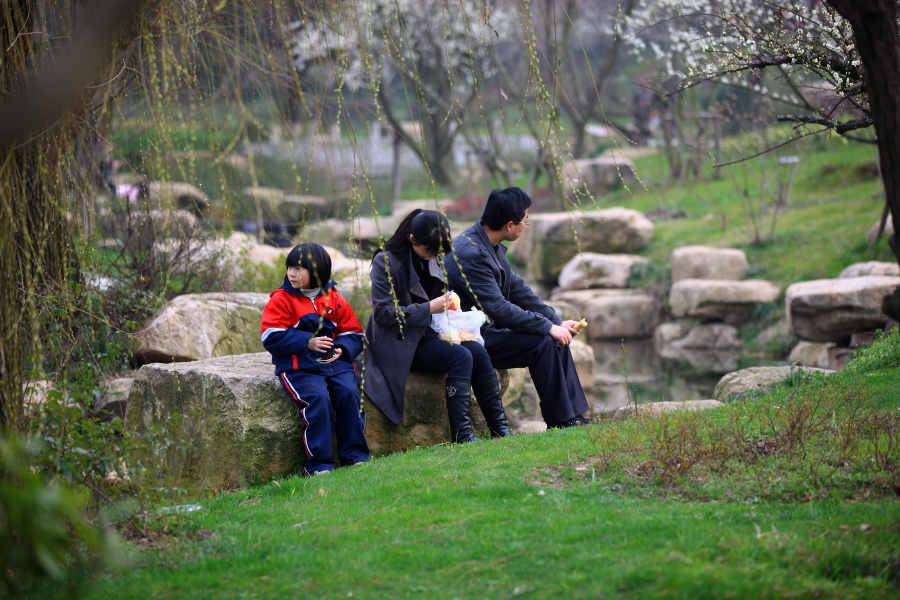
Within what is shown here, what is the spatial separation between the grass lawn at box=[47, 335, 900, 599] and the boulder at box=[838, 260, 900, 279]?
7090mm

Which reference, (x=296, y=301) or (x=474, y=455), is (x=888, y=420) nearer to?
(x=474, y=455)

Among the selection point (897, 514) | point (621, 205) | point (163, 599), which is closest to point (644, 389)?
point (897, 514)

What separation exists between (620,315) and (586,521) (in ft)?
38.6

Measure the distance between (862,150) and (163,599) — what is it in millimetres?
20074

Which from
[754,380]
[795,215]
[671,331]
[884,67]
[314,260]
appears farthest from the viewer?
[795,215]

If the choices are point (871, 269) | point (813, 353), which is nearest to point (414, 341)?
point (813, 353)

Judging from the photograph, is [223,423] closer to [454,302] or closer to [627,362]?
[454,302]

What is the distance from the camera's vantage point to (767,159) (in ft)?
59.9

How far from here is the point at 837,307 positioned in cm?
1068

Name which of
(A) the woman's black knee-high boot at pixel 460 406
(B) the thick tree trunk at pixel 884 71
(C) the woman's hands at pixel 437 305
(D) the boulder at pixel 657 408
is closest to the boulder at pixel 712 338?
(D) the boulder at pixel 657 408

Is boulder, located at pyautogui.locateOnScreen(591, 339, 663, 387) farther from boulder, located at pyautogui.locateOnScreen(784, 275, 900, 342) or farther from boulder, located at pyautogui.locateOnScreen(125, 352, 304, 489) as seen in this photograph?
boulder, located at pyautogui.locateOnScreen(125, 352, 304, 489)

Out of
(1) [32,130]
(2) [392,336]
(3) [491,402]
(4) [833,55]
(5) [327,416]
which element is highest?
(4) [833,55]

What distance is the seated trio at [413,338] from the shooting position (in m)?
5.15

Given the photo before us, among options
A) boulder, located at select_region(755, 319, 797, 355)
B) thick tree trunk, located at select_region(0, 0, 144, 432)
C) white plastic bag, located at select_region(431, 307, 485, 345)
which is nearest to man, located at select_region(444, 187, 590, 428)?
white plastic bag, located at select_region(431, 307, 485, 345)
